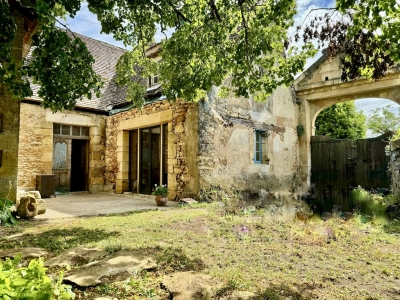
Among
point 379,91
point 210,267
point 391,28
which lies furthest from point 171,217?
point 379,91

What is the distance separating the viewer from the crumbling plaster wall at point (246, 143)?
7.50m

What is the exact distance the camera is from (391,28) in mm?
3361

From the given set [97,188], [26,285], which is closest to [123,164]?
[97,188]

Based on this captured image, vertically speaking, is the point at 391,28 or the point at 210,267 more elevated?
the point at 391,28

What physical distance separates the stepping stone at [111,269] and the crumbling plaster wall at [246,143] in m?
4.41

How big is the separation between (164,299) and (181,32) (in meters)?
4.44

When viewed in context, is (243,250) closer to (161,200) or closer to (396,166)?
(161,200)

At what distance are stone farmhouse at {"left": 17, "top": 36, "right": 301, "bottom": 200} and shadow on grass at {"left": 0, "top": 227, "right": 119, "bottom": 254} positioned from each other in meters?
3.54

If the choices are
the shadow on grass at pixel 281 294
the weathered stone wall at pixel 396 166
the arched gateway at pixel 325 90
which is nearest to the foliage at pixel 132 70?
the shadow on grass at pixel 281 294

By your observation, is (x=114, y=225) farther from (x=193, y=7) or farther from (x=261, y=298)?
(x=193, y=7)

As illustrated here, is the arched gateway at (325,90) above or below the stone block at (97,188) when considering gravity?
above

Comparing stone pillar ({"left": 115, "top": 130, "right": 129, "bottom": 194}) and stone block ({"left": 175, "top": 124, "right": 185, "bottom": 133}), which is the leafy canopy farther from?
stone pillar ({"left": 115, "top": 130, "right": 129, "bottom": 194})

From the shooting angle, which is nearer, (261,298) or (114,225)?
(261,298)

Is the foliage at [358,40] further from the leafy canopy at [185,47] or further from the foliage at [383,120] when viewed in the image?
the foliage at [383,120]
